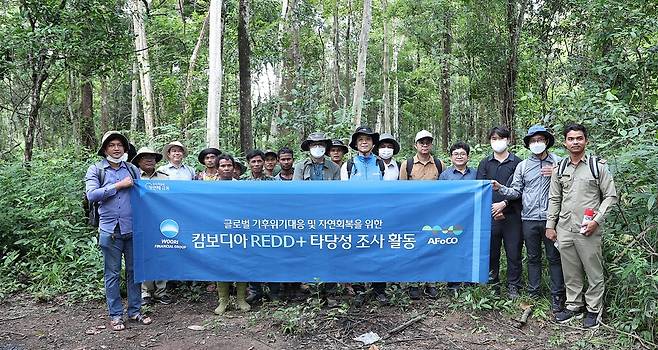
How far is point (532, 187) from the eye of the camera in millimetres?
4883

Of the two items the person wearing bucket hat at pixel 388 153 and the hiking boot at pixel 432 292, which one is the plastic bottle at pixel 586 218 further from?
the person wearing bucket hat at pixel 388 153

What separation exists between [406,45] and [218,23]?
18.3 meters

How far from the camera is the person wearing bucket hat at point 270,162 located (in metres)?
5.86

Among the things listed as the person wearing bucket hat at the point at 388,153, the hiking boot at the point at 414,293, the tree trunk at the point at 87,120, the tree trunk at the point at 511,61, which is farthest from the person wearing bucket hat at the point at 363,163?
the tree trunk at the point at 87,120

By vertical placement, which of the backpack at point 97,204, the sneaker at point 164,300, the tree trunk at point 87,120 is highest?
the tree trunk at point 87,120

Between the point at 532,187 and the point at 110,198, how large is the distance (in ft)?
13.2

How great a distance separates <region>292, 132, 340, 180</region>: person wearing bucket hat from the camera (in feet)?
17.5

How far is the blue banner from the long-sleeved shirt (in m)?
0.31

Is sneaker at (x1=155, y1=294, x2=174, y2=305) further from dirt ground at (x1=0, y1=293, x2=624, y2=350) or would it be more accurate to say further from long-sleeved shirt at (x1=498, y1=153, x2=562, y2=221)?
long-sleeved shirt at (x1=498, y1=153, x2=562, y2=221)

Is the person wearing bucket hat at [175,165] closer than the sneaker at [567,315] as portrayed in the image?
No

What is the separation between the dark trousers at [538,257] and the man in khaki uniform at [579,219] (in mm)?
142

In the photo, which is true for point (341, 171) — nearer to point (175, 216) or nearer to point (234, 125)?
point (175, 216)

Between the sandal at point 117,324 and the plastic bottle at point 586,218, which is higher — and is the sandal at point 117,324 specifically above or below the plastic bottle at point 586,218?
below

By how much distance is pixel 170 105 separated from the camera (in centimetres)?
1599
